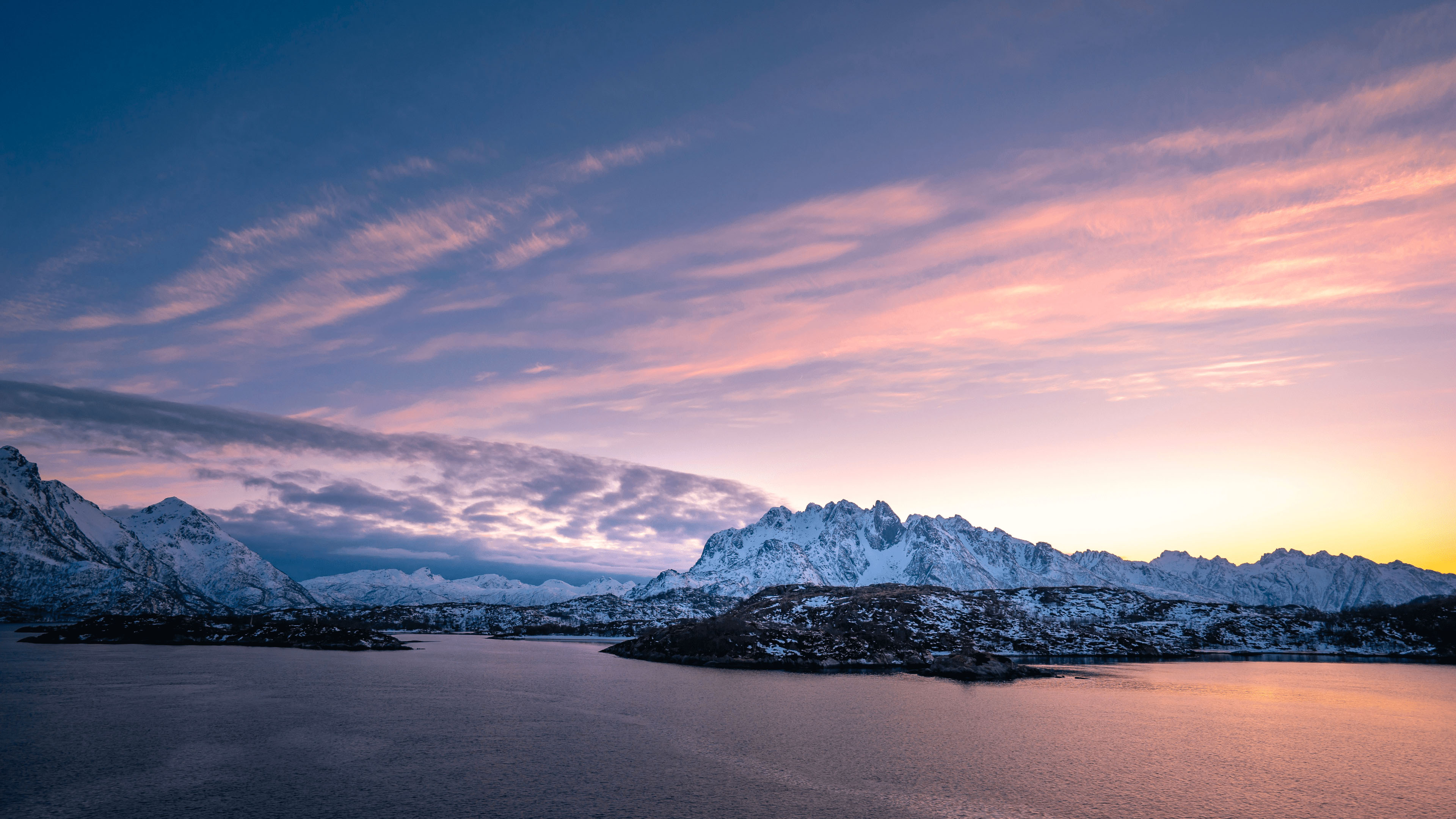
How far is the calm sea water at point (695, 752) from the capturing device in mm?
60625

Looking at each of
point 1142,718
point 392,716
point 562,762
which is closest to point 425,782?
point 562,762

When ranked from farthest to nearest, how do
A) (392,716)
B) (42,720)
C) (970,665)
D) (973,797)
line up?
1. (970,665)
2. (392,716)
3. (42,720)
4. (973,797)

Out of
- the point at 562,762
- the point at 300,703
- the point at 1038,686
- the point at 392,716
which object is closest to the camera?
the point at 562,762

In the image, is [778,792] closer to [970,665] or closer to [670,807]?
[670,807]

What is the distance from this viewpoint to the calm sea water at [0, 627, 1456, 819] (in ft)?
199

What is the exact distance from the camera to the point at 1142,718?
11756 cm

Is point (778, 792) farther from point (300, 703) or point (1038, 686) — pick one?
point (1038, 686)

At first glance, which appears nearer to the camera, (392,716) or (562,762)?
(562,762)

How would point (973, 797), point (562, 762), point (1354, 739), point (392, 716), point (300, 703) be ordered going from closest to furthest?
point (973, 797) < point (562, 762) < point (1354, 739) < point (392, 716) < point (300, 703)

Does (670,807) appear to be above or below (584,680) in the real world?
above

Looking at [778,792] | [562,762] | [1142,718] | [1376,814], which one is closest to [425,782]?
[562,762]

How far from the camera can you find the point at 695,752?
273 ft

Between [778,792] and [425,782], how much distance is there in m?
32.9

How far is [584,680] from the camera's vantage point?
567ft
